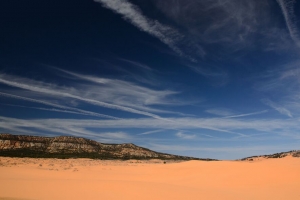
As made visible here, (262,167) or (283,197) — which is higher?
(262,167)

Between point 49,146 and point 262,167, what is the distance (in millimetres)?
94268

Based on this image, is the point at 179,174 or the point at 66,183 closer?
the point at 66,183

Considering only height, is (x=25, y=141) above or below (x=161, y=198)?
above

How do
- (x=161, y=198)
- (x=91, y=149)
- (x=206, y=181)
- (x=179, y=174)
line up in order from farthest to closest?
(x=91, y=149) → (x=179, y=174) → (x=206, y=181) → (x=161, y=198)

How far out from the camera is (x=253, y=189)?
10711mm

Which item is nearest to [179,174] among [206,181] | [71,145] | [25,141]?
[206,181]

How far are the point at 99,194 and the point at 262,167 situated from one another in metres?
10.8

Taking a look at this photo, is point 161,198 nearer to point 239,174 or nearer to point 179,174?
point 239,174

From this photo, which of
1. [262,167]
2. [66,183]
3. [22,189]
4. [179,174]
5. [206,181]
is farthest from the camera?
[179,174]

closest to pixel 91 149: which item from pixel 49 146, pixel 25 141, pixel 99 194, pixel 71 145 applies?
pixel 71 145

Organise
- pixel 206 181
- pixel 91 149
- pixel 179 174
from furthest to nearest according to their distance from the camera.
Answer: pixel 91 149 → pixel 179 174 → pixel 206 181

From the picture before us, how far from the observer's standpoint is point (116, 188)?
1031 centimetres

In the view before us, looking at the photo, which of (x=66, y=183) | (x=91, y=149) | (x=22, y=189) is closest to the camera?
(x=22, y=189)

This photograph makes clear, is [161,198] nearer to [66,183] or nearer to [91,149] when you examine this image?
[66,183]
